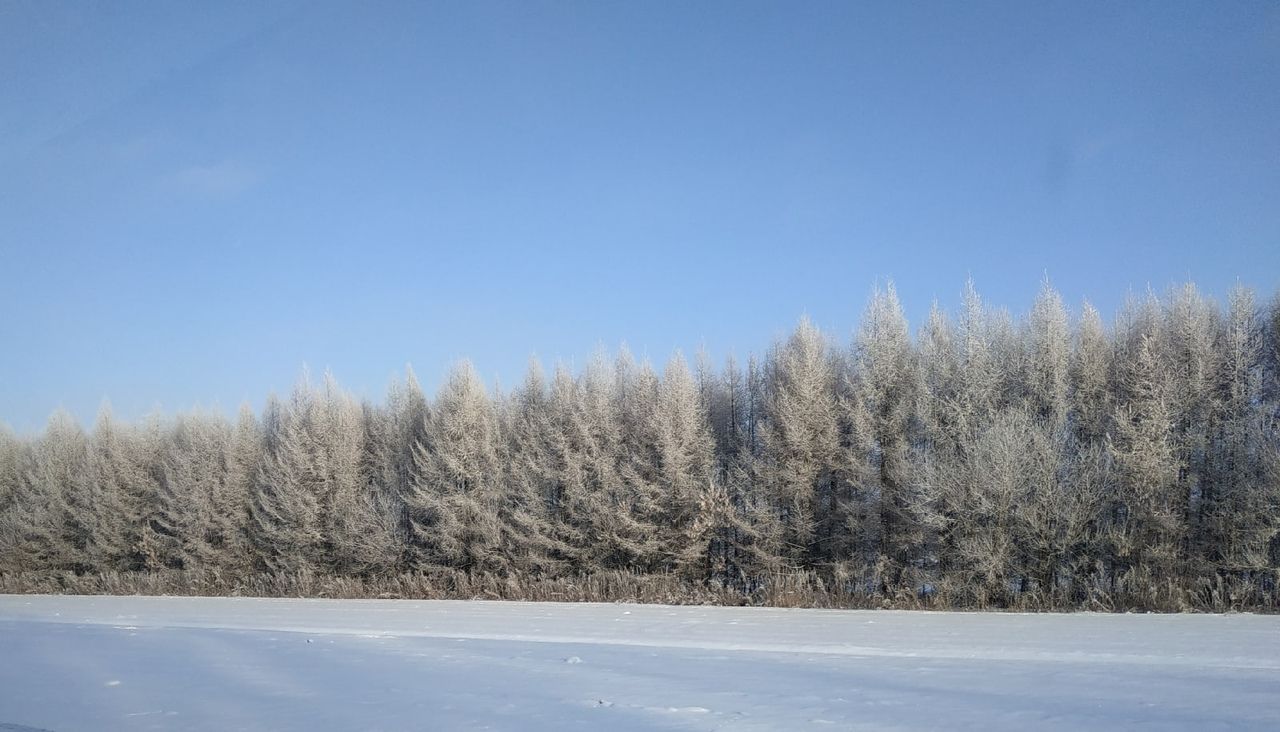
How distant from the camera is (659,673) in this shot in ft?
37.3

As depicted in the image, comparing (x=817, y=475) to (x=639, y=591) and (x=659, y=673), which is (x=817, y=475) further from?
(x=659, y=673)

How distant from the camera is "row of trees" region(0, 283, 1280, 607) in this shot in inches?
944

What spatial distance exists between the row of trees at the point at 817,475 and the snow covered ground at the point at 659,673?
20.2 feet

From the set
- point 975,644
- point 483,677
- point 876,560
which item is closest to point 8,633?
point 483,677

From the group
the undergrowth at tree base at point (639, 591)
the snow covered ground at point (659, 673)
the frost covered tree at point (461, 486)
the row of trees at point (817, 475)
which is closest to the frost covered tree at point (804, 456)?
the row of trees at point (817, 475)

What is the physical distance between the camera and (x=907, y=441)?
28609 millimetres

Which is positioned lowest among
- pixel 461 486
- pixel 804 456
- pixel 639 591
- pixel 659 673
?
pixel 639 591

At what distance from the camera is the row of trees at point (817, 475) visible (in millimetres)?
23984

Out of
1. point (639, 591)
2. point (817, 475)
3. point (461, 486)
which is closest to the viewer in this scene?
point (639, 591)

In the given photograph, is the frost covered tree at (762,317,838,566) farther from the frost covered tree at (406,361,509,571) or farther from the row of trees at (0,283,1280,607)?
the frost covered tree at (406,361,509,571)

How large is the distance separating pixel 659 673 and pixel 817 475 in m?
19.3

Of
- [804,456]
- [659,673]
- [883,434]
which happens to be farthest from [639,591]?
[659,673]

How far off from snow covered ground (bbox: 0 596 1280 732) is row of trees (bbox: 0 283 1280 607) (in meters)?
6.16

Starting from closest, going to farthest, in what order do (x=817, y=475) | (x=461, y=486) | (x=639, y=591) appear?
(x=639, y=591)
(x=817, y=475)
(x=461, y=486)
